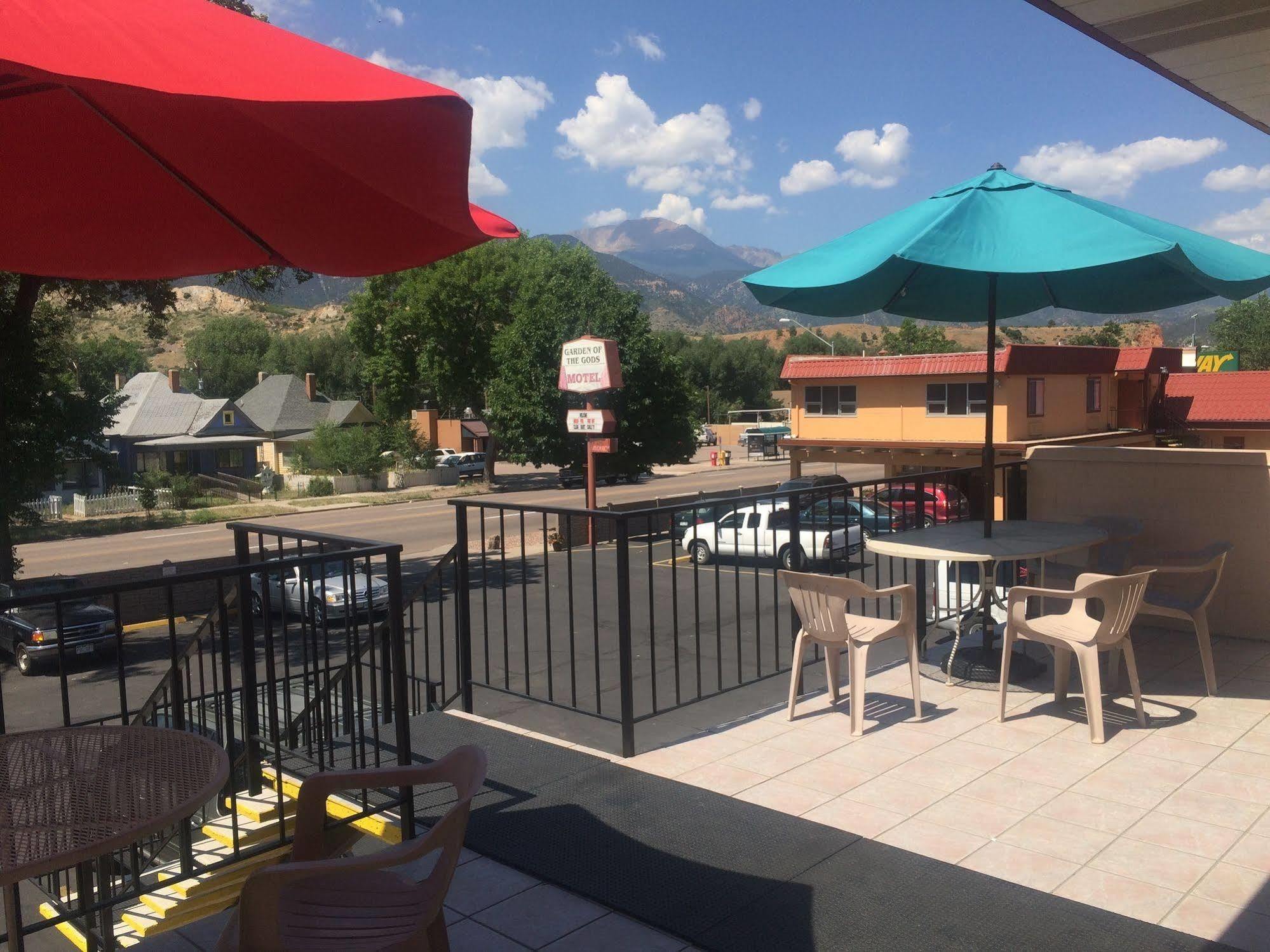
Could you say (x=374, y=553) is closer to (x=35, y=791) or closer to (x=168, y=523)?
(x=35, y=791)

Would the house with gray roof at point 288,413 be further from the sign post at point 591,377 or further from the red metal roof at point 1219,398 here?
the red metal roof at point 1219,398

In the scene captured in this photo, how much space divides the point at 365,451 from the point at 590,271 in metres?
13.5

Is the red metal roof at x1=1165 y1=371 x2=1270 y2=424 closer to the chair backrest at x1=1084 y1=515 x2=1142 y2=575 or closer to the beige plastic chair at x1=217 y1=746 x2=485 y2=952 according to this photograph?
the chair backrest at x1=1084 y1=515 x2=1142 y2=575

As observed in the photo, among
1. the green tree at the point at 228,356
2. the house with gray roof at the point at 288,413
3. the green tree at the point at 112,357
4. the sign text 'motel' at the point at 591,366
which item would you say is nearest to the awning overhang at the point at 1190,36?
the sign text 'motel' at the point at 591,366

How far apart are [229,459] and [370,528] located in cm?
2180

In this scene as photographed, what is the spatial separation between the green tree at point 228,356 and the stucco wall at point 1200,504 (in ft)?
263

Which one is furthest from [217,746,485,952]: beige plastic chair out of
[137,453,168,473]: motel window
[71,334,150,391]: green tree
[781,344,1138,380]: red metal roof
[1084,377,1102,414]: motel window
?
[137,453,168,473]: motel window

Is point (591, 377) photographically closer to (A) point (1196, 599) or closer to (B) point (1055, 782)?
(A) point (1196, 599)

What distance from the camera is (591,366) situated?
81.0ft

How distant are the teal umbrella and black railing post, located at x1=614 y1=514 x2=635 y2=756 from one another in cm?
159

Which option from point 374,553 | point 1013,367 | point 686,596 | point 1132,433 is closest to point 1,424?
point 686,596

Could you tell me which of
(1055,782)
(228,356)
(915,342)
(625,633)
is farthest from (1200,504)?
(228,356)

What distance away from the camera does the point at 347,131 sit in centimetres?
187

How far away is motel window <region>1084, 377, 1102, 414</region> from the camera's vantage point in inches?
1446
